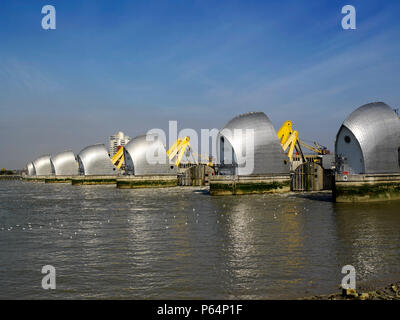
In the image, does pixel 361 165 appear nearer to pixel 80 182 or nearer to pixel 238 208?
pixel 238 208

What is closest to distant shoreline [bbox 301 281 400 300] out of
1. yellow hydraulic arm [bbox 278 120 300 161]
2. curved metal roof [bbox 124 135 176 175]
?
curved metal roof [bbox 124 135 176 175]

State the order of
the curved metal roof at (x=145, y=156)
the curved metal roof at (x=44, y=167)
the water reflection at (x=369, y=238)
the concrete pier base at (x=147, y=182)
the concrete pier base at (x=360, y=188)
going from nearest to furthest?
1. the water reflection at (x=369, y=238)
2. the concrete pier base at (x=360, y=188)
3. the concrete pier base at (x=147, y=182)
4. the curved metal roof at (x=145, y=156)
5. the curved metal roof at (x=44, y=167)

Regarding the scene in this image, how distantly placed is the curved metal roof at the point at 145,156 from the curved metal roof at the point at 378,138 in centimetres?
3571

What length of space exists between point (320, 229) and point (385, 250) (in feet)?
16.0

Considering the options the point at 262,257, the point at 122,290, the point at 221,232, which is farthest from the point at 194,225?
the point at 122,290

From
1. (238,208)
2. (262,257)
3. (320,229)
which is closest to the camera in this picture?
(262,257)

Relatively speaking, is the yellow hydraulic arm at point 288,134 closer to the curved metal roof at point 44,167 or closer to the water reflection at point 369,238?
the water reflection at point 369,238

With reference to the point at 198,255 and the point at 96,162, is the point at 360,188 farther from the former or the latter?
the point at 96,162

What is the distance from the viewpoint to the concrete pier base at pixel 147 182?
5856 cm

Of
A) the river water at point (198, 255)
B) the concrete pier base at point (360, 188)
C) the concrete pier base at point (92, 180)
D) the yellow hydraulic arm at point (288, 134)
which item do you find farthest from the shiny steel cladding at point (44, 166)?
the concrete pier base at point (360, 188)

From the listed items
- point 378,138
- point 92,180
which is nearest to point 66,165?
point 92,180

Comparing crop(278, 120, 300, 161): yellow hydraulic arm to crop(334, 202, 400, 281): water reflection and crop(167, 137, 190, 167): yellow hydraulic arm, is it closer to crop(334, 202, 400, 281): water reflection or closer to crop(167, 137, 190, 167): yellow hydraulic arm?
crop(167, 137, 190, 167): yellow hydraulic arm

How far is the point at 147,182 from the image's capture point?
60.0 meters

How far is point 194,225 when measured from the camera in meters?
20.1
